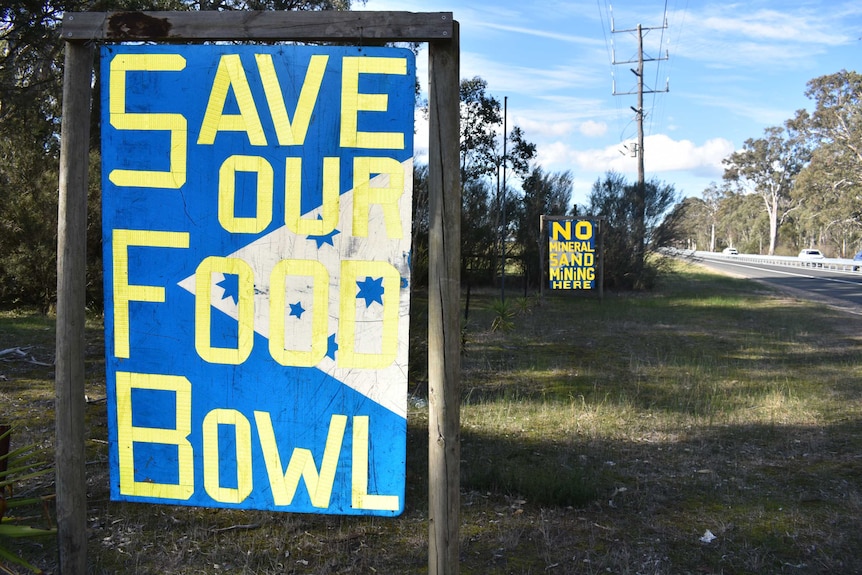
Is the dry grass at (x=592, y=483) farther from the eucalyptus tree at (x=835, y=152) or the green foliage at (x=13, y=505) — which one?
the eucalyptus tree at (x=835, y=152)

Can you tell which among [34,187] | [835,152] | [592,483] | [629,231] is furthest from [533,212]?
[835,152]

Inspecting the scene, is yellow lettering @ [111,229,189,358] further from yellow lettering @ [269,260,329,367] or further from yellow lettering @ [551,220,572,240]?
yellow lettering @ [551,220,572,240]

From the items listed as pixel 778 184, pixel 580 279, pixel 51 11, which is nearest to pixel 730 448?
pixel 51 11

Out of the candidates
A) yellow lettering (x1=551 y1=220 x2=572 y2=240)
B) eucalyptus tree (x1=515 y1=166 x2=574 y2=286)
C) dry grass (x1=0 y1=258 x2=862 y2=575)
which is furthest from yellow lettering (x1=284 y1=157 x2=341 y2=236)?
eucalyptus tree (x1=515 y1=166 x2=574 y2=286)

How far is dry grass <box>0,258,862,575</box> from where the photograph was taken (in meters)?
3.74

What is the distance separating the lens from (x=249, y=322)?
271 cm

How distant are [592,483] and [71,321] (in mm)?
3262

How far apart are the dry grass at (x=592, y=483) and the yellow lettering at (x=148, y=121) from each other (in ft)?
6.00

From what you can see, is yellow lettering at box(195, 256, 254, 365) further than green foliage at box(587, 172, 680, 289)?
No

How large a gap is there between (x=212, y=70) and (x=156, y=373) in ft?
3.56

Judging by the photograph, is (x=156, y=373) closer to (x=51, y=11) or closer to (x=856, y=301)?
(x=51, y=11)

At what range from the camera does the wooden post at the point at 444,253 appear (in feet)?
8.59

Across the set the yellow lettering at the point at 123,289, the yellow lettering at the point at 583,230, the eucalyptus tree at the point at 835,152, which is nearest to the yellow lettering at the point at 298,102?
the yellow lettering at the point at 123,289

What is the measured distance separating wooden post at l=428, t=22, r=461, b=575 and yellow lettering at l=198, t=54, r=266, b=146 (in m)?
0.62
